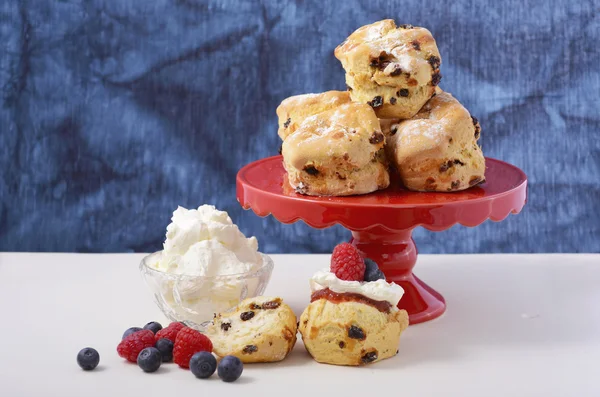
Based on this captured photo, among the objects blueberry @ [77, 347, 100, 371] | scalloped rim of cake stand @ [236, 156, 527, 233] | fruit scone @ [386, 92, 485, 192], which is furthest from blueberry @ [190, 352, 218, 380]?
fruit scone @ [386, 92, 485, 192]

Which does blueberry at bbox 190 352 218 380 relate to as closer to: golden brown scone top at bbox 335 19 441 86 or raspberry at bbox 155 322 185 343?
raspberry at bbox 155 322 185 343

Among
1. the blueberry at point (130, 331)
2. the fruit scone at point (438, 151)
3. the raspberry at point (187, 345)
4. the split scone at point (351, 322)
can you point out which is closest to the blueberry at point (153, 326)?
the blueberry at point (130, 331)

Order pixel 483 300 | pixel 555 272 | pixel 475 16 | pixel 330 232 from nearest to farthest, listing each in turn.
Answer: pixel 483 300, pixel 555 272, pixel 475 16, pixel 330 232

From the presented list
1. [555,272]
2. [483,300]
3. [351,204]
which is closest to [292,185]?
[351,204]

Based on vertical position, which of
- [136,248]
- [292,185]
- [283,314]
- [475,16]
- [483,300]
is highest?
[475,16]

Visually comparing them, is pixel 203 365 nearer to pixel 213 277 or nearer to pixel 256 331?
pixel 256 331

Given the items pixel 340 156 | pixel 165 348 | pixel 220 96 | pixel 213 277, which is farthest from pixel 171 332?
pixel 220 96

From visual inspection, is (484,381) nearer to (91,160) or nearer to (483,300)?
(483,300)
